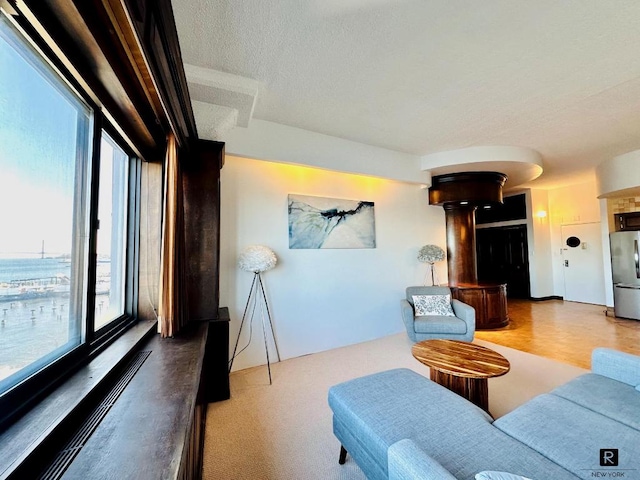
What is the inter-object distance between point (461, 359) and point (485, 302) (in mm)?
2830

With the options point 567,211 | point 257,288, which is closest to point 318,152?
point 257,288

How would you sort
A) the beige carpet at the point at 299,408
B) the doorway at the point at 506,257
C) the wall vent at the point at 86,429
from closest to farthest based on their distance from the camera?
1. the wall vent at the point at 86,429
2. the beige carpet at the point at 299,408
3. the doorway at the point at 506,257

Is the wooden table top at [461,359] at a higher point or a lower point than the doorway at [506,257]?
lower

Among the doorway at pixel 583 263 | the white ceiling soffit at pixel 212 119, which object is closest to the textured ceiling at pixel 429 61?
the white ceiling soffit at pixel 212 119

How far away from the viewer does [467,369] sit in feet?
6.59

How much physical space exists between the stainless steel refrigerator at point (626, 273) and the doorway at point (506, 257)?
1733 millimetres

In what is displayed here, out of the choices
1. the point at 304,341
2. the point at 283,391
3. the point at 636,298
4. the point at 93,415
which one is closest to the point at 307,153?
the point at 304,341

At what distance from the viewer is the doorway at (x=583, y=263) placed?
20.1ft

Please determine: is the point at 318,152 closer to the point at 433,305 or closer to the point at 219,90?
the point at 219,90

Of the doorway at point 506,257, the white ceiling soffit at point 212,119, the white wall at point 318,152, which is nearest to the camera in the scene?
the white ceiling soffit at point 212,119

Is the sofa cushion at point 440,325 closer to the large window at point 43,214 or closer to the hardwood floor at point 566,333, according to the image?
the hardwood floor at point 566,333

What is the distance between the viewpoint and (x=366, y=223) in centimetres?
421

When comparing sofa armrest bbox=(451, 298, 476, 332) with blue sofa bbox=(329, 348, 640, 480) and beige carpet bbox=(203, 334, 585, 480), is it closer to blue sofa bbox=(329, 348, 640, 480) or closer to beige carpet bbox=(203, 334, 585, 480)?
beige carpet bbox=(203, 334, 585, 480)

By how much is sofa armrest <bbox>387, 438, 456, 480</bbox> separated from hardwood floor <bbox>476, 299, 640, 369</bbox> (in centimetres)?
333
